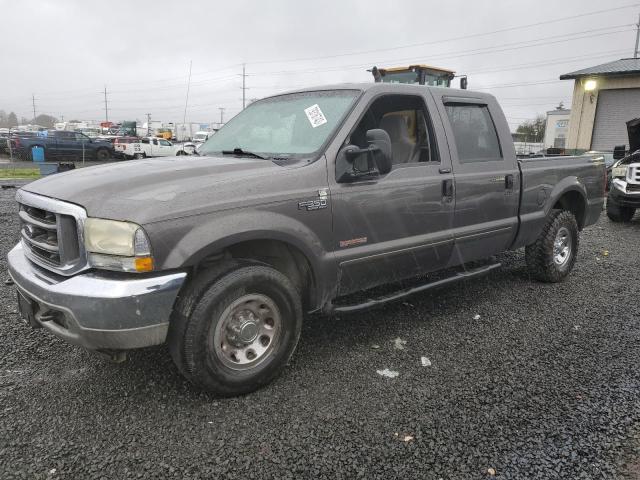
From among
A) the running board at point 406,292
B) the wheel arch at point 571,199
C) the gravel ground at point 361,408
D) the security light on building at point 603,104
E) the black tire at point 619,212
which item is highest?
the security light on building at point 603,104

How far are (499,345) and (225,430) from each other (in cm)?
221

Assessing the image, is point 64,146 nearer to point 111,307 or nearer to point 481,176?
point 481,176

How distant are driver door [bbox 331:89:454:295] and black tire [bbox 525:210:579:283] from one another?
162cm

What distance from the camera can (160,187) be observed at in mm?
2709

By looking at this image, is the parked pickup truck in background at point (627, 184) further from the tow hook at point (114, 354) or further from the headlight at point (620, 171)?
the tow hook at point (114, 354)

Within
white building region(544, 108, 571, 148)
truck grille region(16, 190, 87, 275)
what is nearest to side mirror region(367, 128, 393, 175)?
truck grille region(16, 190, 87, 275)

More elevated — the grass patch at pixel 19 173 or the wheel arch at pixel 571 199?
the wheel arch at pixel 571 199

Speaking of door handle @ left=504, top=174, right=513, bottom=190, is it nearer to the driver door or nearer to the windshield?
the driver door

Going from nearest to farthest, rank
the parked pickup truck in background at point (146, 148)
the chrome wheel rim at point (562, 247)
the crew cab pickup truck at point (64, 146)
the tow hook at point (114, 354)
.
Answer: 1. the tow hook at point (114, 354)
2. the chrome wheel rim at point (562, 247)
3. the crew cab pickup truck at point (64, 146)
4. the parked pickup truck in background at point (146, 148)

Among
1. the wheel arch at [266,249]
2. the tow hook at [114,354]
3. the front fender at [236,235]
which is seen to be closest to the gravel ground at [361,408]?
the tow hook at [114,354]

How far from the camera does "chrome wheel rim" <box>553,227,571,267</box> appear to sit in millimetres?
5281

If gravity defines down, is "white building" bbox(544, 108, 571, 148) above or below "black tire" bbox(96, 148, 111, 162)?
above

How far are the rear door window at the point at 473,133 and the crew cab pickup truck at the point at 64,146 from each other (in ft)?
77.7

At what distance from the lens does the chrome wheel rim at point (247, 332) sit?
111 inches
